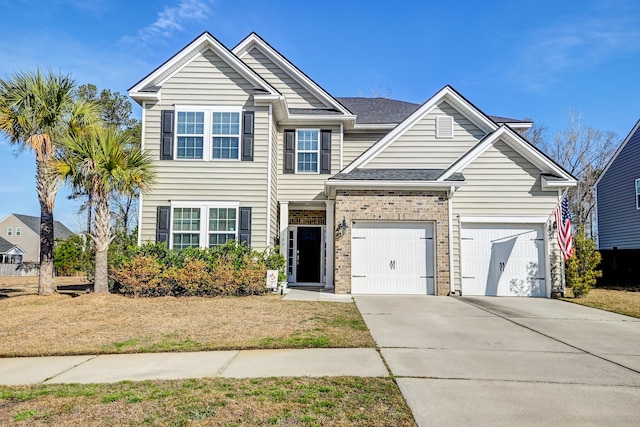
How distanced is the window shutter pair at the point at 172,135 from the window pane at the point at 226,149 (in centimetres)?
23

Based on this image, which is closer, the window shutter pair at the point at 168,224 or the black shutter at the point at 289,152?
the window shutter pair at the point at 168,224

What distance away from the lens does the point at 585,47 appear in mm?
12781

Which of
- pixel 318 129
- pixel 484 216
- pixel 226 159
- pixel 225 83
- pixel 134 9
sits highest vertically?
pixel 134 9

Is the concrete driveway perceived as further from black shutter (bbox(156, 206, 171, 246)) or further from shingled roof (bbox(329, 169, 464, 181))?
black shutter (bbox(156, 206, 171, 246))

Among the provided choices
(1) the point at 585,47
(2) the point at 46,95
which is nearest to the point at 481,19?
(1) the point at 585,47

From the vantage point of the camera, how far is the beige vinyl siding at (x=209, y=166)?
43.2 ft

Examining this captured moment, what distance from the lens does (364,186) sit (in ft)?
41.1

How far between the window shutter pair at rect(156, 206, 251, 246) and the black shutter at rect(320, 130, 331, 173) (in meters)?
3.20

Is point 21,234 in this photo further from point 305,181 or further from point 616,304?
point 616,304

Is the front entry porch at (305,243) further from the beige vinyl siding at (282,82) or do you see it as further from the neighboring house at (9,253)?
the neighboring house at (9,253)

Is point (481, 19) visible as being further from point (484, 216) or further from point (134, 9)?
point (134, 9)

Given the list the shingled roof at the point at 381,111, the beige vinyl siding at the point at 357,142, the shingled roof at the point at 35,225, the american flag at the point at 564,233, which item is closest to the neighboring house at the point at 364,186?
the american flag at the point at 564,233

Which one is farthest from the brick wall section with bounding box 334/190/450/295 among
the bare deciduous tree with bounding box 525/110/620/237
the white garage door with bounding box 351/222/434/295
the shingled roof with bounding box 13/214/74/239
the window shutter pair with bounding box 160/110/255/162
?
the shingled roof with bounding box 13/214/74/239

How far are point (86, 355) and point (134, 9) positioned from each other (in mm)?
10521
